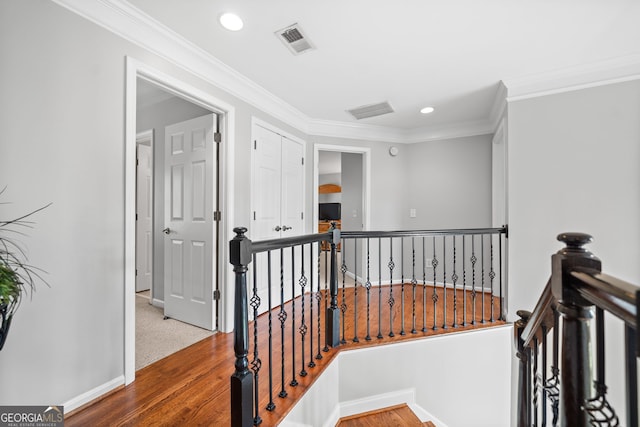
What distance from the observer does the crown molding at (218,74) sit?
170 cm

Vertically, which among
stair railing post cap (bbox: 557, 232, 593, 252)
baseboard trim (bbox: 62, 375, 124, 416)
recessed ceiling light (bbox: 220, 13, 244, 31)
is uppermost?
recessed ceiling light (bbox: 220, 13, 244, 31)

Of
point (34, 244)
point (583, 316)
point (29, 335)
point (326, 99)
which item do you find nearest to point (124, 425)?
point (29, 335)

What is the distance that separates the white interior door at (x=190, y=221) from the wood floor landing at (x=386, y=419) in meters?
1.43

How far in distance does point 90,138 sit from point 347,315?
2635 millimetres

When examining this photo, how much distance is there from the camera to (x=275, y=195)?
3.31 meters

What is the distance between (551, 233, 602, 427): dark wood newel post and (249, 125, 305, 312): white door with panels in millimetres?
2181

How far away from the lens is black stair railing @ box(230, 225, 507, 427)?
129cm

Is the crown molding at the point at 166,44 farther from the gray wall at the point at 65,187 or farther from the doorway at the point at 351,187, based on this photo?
the doorway at the point at 351,187

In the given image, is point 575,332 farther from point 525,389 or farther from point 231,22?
point 231,22

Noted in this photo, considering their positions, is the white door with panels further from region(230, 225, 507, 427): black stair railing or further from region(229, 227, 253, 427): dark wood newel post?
region(229, 227, 253, 427): dark wood newel post

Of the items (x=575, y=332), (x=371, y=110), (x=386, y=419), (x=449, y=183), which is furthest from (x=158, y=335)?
(x=449, y=183)

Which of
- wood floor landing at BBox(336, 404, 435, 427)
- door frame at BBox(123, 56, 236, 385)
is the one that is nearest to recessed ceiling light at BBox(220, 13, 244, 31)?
→ door frame at BBox(123, 56, 236, 385)

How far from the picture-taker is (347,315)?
3062 mm

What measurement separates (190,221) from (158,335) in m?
1.05
